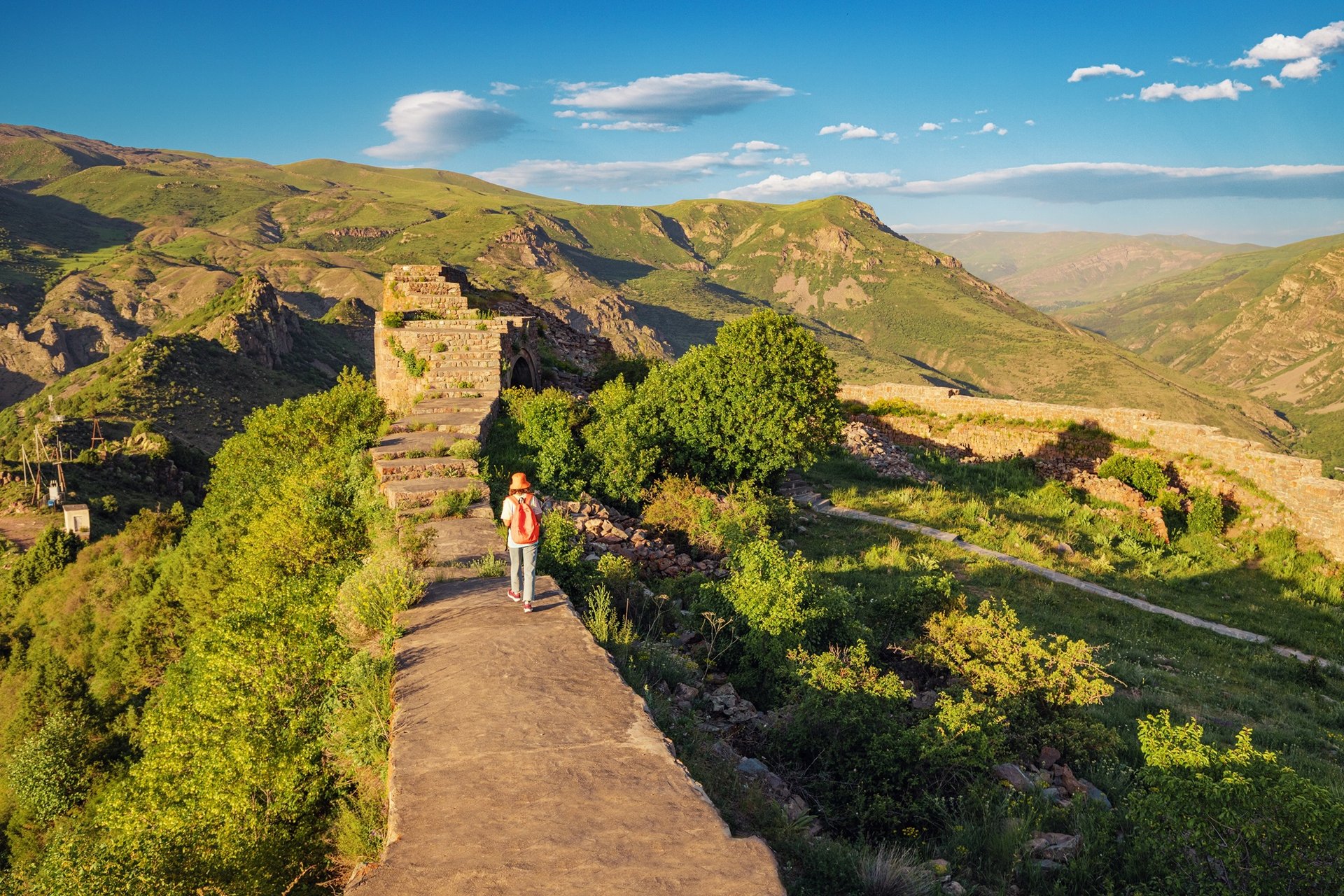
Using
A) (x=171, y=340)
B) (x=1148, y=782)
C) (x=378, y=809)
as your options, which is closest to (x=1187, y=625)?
(x=1148, y=782)

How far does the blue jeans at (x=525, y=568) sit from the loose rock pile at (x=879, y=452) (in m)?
14.6

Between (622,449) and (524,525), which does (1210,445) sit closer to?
(622,449)

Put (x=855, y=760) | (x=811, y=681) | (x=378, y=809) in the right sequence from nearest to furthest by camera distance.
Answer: (x=378, y=809), (x=855, y=760), (x=811, y=681)

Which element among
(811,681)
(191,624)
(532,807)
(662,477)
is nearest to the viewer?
(532,807)

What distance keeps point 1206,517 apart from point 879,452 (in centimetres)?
779

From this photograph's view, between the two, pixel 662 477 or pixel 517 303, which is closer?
pixel 662 477

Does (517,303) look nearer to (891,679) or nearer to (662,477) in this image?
(662,477)

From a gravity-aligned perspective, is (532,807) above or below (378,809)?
above

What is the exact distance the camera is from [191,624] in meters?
11.2

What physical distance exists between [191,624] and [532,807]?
10.6 metres

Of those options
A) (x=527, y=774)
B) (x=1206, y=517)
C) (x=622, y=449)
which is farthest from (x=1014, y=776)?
(x=1206, y=517)

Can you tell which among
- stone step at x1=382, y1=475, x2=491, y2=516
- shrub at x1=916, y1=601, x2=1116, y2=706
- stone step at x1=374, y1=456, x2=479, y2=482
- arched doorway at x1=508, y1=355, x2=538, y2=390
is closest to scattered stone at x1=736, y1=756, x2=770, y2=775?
shrub at x1=916, y1=601, x2=1116, y2=706

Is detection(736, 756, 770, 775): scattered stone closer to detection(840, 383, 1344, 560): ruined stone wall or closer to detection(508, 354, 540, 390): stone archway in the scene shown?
detection(508, 354, 540, 390): stone archway

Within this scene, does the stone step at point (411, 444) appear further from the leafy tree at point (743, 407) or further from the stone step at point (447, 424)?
the leafy tree at point (743, 407)
